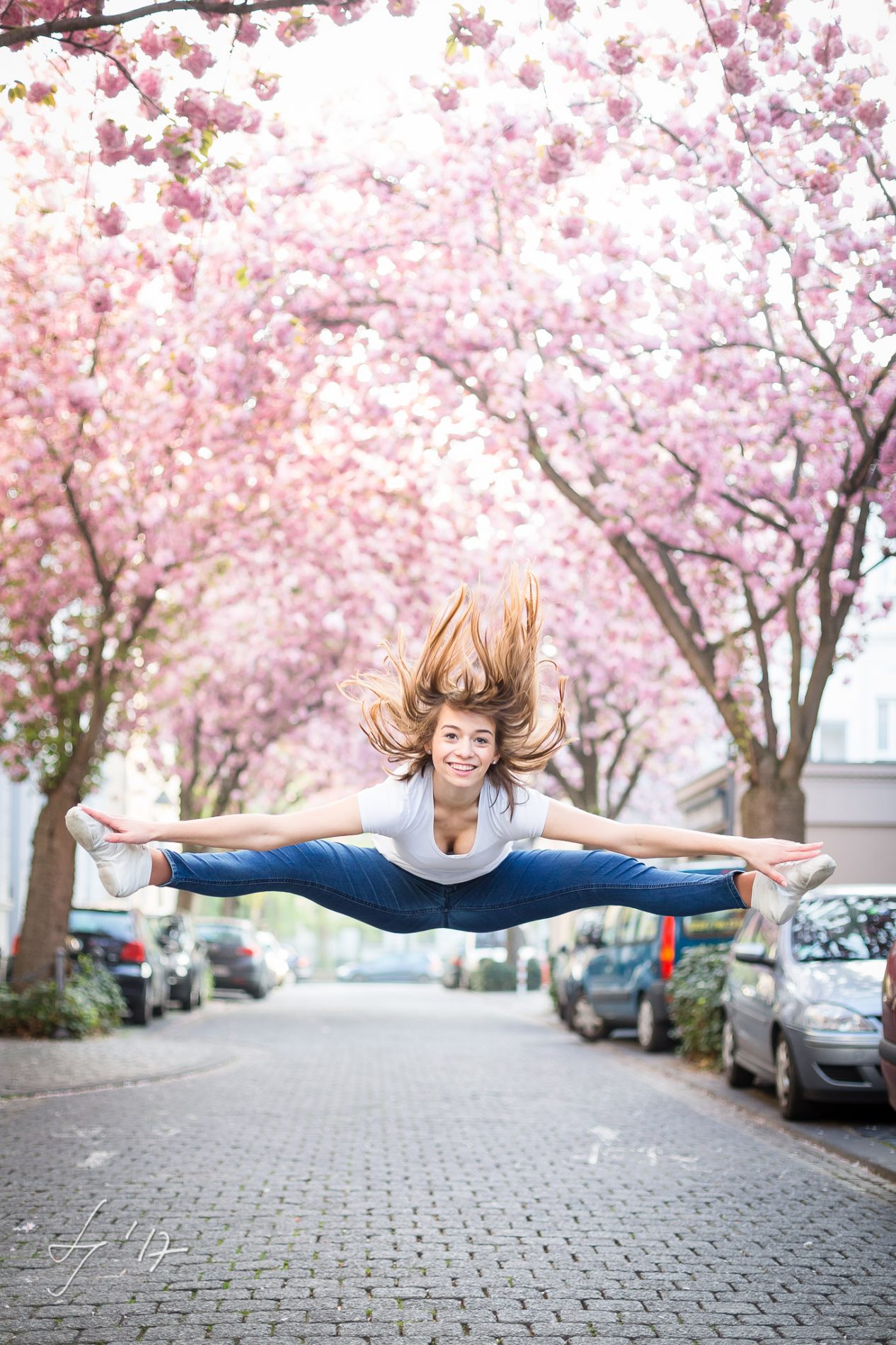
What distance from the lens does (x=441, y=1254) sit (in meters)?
6.93

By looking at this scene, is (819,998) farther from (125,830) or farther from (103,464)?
(103,464)

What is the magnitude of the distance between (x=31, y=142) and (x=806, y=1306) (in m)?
14.5

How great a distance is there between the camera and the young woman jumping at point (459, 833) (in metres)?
5.55

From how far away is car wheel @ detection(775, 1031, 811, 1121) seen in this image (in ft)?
37.3

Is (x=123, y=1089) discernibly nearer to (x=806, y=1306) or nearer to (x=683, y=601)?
(x=683, y=601)

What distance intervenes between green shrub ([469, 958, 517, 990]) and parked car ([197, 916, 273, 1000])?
392 inches

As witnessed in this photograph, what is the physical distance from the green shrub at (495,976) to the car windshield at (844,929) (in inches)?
1239

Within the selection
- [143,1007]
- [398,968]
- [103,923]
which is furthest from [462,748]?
[398,968]

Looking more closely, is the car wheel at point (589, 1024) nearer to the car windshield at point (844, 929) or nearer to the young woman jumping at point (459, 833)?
the car windshield at point (844, 929)

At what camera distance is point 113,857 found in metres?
5.48

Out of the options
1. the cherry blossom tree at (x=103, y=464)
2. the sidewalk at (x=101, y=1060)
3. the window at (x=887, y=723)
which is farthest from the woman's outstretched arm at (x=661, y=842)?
the window at (x=887, y=723)

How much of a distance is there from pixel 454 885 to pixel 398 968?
6326cm

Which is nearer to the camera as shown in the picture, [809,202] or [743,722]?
[809,202]

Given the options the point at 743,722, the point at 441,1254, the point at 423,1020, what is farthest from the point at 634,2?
the point at 423,1020
